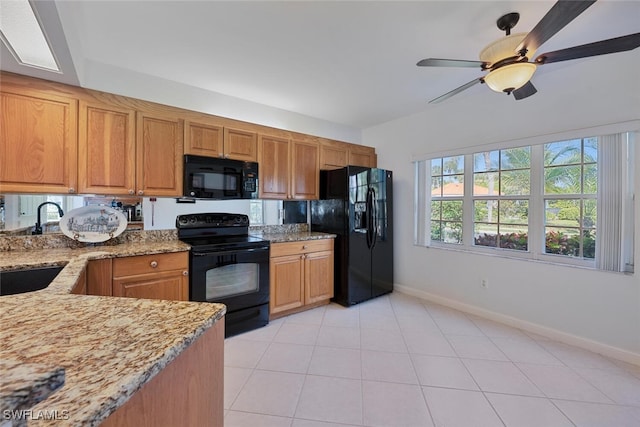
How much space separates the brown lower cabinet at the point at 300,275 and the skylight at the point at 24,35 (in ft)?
7.05

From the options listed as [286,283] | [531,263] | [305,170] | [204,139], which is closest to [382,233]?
[305,170]

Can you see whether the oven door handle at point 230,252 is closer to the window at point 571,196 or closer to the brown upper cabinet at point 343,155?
the brown upper cabinet at point 343,155

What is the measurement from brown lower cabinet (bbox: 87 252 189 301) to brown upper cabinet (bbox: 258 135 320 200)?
1.17 meters

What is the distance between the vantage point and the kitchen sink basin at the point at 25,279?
1.55 m

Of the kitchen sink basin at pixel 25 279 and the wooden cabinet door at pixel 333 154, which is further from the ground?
the wooden cabinet door at pixel 333 154

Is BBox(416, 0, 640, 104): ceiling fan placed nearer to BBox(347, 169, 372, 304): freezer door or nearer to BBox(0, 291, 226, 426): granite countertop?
BBox(347, 169, 372, 304): freezer door

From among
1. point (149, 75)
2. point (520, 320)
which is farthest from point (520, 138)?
point (149, 75)

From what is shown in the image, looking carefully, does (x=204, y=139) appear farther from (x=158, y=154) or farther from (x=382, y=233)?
(x=382, y=233)

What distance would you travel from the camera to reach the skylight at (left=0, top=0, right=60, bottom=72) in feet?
4.39

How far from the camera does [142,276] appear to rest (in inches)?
82.9

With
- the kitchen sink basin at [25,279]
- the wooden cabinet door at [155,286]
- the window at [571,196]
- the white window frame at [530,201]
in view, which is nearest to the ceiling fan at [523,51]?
the white window frame at [530,201]

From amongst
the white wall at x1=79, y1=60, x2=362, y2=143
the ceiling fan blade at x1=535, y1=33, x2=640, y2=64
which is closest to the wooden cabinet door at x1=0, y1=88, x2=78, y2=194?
the white wall at x1=79, y1=60, x2=362, y2=143

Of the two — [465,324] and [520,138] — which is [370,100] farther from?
[465,324]

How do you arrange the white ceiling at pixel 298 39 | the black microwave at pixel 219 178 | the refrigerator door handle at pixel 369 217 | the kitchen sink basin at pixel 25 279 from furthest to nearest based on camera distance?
the refrigerator door handle at pixel 369 217 < the black microwave at pixel 219 178 < the white ceiling at pixel 298 39 < the kitchen sink basin at pixel 25 279
